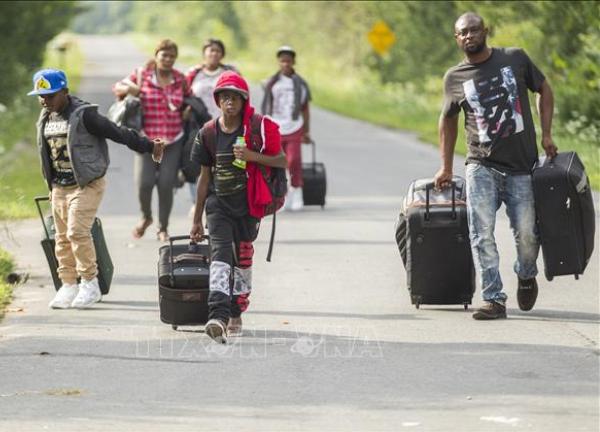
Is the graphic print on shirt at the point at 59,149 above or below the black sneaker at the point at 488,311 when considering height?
above

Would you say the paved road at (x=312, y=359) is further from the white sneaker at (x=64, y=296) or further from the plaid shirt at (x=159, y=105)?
the plaid shirt at (x=159, y=105)

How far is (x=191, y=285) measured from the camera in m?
10.4

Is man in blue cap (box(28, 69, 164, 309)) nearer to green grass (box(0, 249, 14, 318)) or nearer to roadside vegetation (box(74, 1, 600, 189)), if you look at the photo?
green grass (box(0, 249, 14, 318))

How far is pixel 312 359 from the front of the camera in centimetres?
938

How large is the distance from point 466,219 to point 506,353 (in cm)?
158

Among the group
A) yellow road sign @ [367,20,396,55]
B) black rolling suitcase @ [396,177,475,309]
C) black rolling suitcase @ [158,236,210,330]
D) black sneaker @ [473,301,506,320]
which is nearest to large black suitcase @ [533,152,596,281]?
black sneaker @ [473,301,506,320]

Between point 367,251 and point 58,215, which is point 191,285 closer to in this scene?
point 58,215

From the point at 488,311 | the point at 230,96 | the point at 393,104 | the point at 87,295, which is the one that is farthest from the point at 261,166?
the point at 393,104

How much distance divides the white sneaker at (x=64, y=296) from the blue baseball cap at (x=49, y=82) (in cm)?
146

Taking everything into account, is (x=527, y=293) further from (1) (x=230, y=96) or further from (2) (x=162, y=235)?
Result: (2) (x=162, y=235)

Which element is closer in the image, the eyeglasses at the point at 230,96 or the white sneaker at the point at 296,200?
the eyeglasses at the point at 230,96

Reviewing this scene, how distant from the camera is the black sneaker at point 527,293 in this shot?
10797mm

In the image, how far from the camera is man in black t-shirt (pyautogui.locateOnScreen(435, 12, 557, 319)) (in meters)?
10.3

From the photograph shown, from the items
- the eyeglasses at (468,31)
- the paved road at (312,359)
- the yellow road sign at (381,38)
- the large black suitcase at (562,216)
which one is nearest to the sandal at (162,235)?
the paved road at (312,359)
